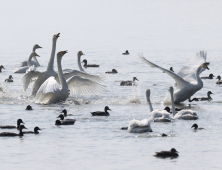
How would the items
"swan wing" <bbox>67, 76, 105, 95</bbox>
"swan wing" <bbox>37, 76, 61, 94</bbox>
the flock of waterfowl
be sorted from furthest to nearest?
"swan wing" <bbox>67, 76, 105, 95</bbox> < "swan wing" <bbox>37, 76, 61, 94</bbox> < the flock of waterfowl

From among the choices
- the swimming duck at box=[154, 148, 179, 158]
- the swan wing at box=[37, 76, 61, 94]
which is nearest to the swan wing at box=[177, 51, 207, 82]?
the swan wing at box=[37, 76, 61, 94]

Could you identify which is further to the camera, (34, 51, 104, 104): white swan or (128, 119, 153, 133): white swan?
(34, 51, 104, 104): white swan

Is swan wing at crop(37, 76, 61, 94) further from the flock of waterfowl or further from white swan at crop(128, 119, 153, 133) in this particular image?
white swan at crop(128, 119, 153, 133)


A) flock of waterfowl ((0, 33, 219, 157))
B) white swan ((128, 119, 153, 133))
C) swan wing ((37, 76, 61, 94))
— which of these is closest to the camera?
white swan ((128, 119, 153, 133))

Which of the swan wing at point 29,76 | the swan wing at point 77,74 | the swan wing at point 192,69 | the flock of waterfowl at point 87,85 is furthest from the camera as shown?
the swan wing at point 77,74

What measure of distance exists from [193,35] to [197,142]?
40982 millimetres

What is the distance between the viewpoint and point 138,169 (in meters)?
12.1

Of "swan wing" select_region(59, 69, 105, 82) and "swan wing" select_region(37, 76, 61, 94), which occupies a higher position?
"swan wing" select_region(59, 69, 105, 82)

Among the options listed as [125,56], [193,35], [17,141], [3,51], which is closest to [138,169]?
[17,141]

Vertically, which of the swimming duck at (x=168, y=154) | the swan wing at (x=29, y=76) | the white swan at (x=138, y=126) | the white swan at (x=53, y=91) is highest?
the swan wing at (x=29, y=76)

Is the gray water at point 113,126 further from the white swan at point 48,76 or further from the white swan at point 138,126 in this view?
the white swan at point 48,76

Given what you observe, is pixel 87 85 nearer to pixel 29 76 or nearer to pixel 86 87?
pixel 86 87

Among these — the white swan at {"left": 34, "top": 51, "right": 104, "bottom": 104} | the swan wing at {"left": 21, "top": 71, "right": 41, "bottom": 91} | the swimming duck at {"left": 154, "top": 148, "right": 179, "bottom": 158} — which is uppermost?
the swan wing at {"left": 21, "top": 71, "right": 41, "bottom": 91}

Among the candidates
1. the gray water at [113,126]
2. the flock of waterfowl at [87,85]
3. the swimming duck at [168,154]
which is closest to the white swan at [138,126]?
the gray water at [113,126]
